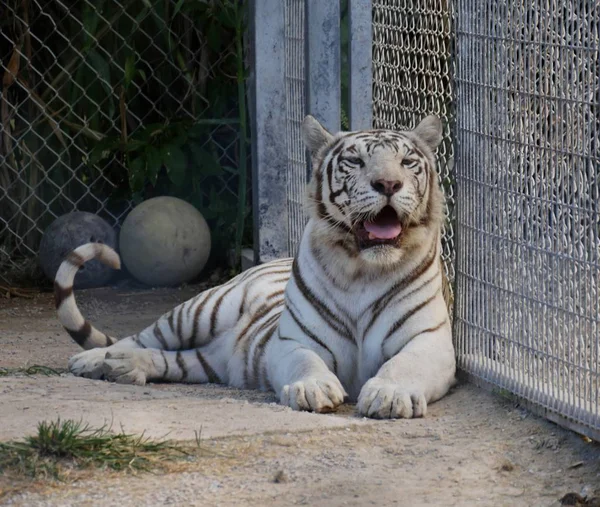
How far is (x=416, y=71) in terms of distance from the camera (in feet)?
14.6

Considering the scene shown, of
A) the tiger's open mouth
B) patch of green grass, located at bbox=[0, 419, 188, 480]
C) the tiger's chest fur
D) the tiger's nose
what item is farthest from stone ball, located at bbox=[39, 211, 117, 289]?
patch of green grass, located at bbox=[0, 419, 188, 480]

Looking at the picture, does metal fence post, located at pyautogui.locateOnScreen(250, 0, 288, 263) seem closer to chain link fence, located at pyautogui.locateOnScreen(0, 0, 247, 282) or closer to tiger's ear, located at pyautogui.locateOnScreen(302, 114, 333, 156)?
tiger's ear, located at pyautogui.locateOnScreen(302, 114, 333, 156)

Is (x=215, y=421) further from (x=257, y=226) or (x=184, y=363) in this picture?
(x=257, y=226)

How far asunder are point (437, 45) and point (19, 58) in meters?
3.36

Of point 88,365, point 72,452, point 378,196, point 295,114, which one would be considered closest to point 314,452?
point 72,452

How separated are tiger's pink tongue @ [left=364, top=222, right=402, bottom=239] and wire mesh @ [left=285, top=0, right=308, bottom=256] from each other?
3.96 feet

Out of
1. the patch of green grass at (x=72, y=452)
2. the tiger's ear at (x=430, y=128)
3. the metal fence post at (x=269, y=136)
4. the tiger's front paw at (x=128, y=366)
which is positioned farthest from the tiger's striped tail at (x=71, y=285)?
the patch of green grass at (x=72, y=452)

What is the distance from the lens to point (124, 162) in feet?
23.3

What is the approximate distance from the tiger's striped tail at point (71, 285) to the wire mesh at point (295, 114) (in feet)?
3.14

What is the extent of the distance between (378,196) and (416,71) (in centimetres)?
78

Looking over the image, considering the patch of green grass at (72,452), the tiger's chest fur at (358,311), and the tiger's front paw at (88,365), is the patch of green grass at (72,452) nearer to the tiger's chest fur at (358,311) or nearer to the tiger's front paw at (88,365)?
the tiger's chest fur at (358,311)

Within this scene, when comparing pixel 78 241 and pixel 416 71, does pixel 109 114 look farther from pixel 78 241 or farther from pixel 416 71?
pixel 416 71

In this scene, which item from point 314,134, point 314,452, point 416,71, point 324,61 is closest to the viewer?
point 314,452

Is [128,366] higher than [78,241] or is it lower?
lower
